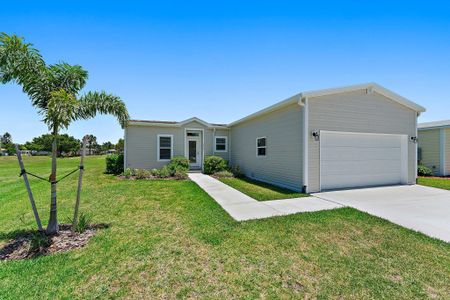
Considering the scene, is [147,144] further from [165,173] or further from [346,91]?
[346,91]

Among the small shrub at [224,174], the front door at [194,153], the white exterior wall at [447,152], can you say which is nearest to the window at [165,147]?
the front door at [194,153]

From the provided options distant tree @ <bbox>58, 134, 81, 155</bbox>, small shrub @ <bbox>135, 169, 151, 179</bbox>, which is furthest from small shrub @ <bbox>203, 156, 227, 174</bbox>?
distant tree @ <bbox>58, 134, 81, 155</bbox>

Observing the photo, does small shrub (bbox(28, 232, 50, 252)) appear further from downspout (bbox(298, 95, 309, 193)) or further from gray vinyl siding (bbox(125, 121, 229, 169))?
gray vinyl siding (bbox(125, 121, 229, 169))

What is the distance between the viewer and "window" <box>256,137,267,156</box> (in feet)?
34.3

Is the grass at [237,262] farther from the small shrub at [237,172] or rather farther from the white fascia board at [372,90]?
the small shrub at [237,172]

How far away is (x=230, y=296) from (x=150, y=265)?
1.29m

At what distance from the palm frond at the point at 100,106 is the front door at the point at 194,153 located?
9.78m

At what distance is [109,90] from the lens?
441 centimetres

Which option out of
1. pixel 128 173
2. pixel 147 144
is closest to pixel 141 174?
pixel 128 173

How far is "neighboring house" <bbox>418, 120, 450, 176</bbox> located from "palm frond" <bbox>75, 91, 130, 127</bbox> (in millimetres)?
17690

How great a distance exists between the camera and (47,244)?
358cm

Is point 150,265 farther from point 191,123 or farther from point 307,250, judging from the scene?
point 191,123

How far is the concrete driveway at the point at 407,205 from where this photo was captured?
14.2 ft

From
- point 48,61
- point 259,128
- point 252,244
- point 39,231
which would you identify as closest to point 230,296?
point 252,244
